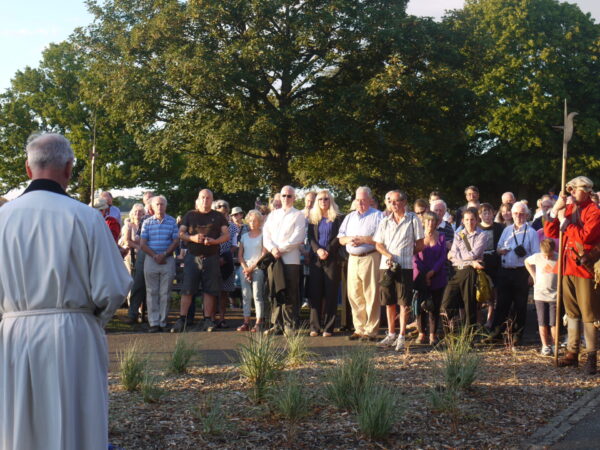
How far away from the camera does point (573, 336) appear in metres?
9.06

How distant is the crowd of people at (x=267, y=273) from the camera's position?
4070 mm

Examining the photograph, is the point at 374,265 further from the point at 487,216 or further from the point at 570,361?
the point at 570,361

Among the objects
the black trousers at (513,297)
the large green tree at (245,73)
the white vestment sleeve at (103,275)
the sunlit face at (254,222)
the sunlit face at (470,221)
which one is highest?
the large green tree at (245,73)

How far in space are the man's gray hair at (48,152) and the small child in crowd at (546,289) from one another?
7.16 m

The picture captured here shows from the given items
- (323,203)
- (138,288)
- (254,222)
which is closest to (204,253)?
(254,222)

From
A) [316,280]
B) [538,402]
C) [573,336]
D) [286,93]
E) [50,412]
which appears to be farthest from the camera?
[286,93]

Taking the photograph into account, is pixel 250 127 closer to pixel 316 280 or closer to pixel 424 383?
pixel 316 280

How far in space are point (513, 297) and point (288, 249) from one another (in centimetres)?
325

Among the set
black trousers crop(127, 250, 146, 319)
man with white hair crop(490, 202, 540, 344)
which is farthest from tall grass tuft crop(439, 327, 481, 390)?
black trousers crop(127, 250, 146, 319)

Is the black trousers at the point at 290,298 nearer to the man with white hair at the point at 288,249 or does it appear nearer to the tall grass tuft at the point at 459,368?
the man with white hair at the point at 288,249

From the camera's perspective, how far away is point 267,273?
38.4 feet

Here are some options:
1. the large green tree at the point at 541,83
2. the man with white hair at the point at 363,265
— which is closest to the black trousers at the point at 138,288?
the man with white hair at the point at 363,265

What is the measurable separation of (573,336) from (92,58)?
31609 millimetres

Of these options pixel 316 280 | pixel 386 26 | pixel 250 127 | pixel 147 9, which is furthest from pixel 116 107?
pixel 316 280
